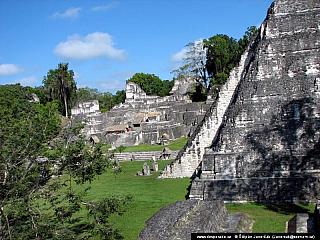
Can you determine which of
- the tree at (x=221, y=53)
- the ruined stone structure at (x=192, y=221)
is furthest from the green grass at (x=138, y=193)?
the tree at (x=221, y=53)

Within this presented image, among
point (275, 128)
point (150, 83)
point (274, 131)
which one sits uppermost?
point (150, 83)

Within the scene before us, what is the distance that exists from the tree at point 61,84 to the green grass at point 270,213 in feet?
164

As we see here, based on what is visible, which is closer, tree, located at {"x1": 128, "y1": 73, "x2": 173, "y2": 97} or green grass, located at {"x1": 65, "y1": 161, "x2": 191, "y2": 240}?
green grass, located at {"x1": 65, "y1": 161, "x2": 191, "y2": 240}

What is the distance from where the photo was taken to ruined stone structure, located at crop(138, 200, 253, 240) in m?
8.84

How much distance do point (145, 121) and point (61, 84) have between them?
2270 cm

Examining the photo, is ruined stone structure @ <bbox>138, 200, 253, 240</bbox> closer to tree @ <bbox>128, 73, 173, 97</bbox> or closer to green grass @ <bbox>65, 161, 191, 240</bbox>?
green grass @ <bbox>65, 161, 191, 240</bbox>

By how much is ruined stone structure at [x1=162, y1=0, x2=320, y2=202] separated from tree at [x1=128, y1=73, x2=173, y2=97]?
68.9m

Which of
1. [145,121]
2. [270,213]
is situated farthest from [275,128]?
[145,121]

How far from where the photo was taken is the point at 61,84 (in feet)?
198

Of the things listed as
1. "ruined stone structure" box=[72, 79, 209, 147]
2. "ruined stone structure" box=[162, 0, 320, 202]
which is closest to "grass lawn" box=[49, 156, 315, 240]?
"ruined stone structure" box=[162, 0, 320, 202]

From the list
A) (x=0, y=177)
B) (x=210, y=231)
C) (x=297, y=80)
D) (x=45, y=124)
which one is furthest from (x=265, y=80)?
(x=0, y=177)

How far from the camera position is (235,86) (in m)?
18.1

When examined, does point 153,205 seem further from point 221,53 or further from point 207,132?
point 221,53

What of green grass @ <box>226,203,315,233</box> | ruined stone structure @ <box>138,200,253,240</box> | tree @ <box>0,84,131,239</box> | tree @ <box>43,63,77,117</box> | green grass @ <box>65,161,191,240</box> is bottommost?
green grass @ <box>65,161,191,240</box>
